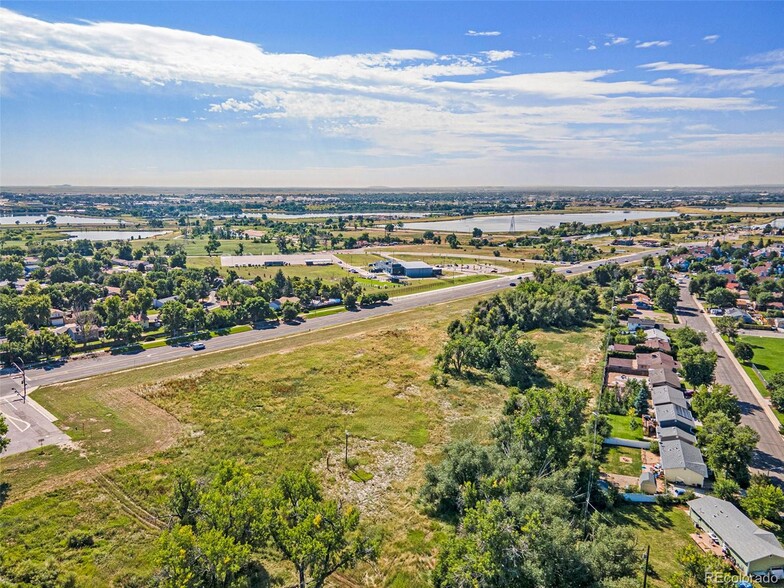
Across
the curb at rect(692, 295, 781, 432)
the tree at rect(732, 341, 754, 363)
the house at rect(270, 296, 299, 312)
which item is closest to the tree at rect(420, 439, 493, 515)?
the curb at rect(692, 295, 781, 432)

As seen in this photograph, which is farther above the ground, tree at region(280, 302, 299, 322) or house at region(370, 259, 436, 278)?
house at region(370, 259, 436, 278)

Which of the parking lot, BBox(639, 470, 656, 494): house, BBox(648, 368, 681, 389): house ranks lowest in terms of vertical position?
the parking lot

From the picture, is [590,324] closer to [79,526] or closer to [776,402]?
[776,402]

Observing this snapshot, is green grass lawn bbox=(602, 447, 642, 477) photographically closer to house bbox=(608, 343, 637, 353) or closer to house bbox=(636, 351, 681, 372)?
house bbox=(636, 351, 681, 372)

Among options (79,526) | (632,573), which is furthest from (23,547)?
(632,573)

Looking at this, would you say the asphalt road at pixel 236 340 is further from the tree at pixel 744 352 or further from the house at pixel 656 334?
the tree at pixel 744 352
